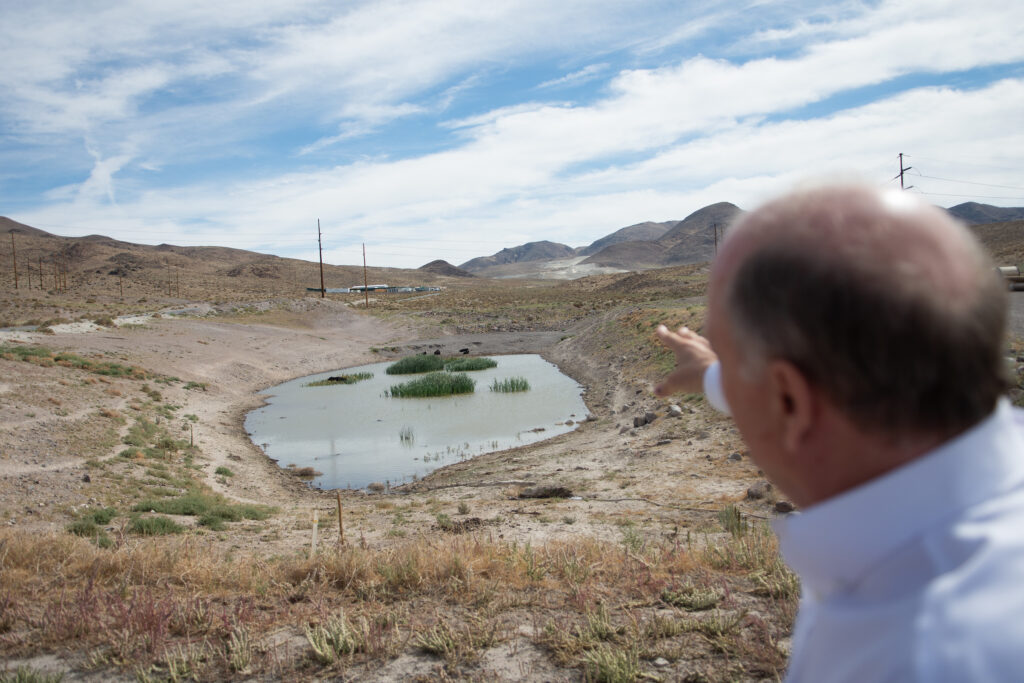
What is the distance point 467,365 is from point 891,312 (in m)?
32.6

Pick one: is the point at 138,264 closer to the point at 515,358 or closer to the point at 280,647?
the point at 515,358

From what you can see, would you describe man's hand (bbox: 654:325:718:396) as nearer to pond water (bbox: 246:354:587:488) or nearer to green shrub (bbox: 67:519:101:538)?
green shrub (bbox: 67:519:101:538)

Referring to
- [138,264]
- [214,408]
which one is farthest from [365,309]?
[138,264]

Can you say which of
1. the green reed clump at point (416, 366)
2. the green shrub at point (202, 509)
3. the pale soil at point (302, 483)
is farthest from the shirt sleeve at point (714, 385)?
the green reed clump at point (416, 366)

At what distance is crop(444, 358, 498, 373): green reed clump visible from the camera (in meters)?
32.4

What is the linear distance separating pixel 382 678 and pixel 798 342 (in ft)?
12.0

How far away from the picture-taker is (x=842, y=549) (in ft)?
2.53

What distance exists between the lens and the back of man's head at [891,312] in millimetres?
760

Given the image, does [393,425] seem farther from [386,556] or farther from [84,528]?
[386,556]

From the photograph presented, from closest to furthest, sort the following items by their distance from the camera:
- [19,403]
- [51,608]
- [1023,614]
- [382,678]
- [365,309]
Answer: [1023,614]
[382,678]
[51,608]
[19,403]
[365,309]

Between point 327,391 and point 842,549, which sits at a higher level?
point 842,549

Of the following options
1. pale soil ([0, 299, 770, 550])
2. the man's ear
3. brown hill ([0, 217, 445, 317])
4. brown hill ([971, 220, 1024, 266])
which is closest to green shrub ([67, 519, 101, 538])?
pale soil ([0, 299, 770, 550])

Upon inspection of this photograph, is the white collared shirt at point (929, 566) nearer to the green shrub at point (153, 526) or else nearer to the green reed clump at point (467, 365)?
the green shrub at point (153, 526)

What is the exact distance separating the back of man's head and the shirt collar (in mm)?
47
